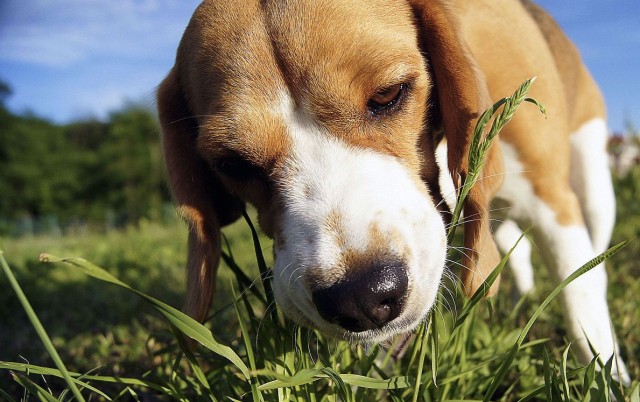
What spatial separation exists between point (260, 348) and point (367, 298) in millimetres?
653

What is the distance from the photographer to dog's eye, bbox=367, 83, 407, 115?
2.28 m

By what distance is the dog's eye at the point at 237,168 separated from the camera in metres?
2.41

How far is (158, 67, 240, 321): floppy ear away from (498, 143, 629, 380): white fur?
1359 millimetres

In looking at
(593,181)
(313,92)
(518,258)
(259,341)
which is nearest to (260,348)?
(259,341)

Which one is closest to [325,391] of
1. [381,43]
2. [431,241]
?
[431,241]

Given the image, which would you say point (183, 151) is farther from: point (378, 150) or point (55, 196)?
point (55, 196)

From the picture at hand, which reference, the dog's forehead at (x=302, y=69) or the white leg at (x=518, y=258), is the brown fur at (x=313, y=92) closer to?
the dog's forehead at (x=302, y=69)

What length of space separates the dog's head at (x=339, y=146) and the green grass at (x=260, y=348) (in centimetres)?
18

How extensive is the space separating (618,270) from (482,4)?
7.72 ft

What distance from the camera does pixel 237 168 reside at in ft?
8.16

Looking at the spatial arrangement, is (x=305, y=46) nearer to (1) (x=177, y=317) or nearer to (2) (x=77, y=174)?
(1) (x=177, y=317)

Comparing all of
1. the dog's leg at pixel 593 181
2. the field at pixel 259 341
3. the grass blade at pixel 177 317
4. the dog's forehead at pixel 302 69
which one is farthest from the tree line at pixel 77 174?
the grass blade at pixel 177 317

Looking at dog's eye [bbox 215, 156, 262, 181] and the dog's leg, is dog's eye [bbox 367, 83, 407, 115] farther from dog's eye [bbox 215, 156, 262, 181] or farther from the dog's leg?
the dog's leg

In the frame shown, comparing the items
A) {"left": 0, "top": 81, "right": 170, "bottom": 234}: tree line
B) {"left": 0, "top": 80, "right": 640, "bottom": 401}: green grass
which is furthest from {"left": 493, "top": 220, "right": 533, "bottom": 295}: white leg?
{"left": 0, "top": 81, "right": 170, "bottom": 234}: tree line
